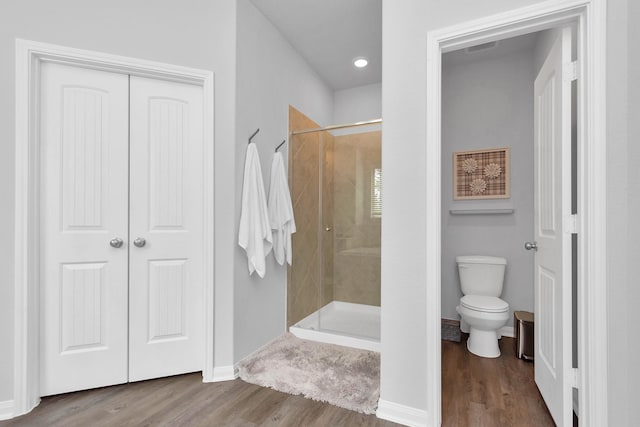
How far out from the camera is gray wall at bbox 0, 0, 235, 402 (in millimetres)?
1680

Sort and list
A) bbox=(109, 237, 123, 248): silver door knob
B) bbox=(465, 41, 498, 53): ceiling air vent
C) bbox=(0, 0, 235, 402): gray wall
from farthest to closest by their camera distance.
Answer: bbox=(465, 41, 498, 53): ceiling air vent
bbox=(109, 237, 123, 248): silver door knob
bbox=(0, 0, 235, 402): gray wall

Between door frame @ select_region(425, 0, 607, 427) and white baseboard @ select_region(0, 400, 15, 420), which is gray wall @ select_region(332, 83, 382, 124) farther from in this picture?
white baseboard @ select_region(0, 400, 15, 420)

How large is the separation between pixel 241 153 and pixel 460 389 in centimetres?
217

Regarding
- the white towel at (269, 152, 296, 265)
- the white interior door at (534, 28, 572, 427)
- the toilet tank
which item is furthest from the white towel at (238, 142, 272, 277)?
the toilet tank

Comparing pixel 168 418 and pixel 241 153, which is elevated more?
pixel 241 153

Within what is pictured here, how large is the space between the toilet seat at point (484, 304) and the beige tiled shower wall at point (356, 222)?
0.79 meters

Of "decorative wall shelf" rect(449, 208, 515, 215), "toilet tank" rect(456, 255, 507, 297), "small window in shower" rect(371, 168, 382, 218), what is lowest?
"toilet tank" rect(456, 255, 507, 297)

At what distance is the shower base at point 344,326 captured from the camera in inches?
101

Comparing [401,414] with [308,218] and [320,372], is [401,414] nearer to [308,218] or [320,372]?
[320,372]

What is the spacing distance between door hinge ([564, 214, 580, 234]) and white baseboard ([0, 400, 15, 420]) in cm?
305

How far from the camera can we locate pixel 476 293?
280 centimetres

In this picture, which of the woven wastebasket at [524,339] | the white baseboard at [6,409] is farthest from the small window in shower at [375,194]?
the white baseboard at [6,409]

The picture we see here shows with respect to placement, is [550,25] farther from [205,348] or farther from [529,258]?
[205,348]
